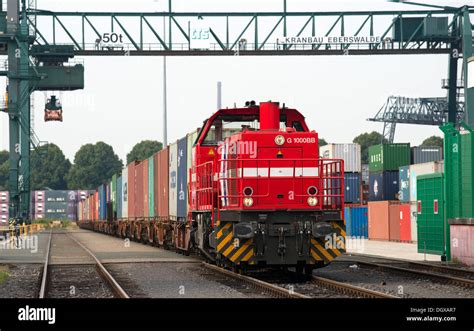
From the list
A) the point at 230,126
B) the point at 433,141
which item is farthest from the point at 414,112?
the point at 230,126

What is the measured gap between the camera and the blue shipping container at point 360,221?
5638cm

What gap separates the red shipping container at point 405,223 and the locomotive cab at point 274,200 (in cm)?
2743

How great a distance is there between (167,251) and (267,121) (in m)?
14.8

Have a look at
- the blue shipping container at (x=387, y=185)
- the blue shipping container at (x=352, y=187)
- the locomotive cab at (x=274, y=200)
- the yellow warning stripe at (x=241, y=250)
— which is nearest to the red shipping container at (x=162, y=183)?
the locomotive cab at (x=274, y=200)

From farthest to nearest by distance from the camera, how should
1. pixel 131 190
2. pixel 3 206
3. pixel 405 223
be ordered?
1. pixel 3 206
2. pixel 405 223
3. pixel 131 190

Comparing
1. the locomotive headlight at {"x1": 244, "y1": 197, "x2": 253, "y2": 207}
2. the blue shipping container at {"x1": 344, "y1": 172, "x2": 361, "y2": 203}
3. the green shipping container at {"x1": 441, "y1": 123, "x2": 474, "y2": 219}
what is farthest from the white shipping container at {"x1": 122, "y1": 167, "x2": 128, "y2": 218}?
the locomotive headlight at {"x1": 244, "y1": 197, "x2": 253, "y2": 207}

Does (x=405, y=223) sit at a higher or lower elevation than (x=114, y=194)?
lower

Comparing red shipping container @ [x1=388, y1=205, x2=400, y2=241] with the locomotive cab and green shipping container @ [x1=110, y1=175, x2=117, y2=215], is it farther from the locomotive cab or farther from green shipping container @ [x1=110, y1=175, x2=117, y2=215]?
the locomotive cab

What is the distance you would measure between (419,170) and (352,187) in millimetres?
9713

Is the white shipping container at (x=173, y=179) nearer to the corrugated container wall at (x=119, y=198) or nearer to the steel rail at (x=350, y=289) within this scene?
the steel rail at (x=350, y=289)

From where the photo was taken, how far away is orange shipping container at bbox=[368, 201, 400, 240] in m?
50.1

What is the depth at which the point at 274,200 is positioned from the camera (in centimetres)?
1948

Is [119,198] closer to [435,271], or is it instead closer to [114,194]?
[114,194]
